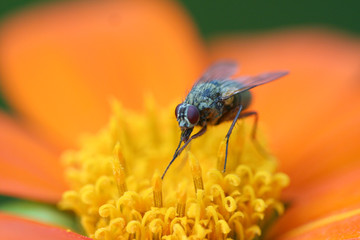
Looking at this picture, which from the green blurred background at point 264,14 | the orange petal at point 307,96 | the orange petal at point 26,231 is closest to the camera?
the orange petal at point 26,231

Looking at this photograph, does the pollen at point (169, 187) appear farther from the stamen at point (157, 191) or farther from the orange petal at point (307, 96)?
the orange petal at point (307, 96)

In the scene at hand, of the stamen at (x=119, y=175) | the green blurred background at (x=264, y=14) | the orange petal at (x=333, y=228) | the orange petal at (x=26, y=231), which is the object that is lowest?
the orange petal at (x=333, y=228)

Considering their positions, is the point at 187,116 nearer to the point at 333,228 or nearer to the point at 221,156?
the point at 221,156

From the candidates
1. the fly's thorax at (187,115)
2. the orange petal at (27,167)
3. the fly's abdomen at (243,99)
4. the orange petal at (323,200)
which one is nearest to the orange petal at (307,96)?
the orange petal at (323,200)

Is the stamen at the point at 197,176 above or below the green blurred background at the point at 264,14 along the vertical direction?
below

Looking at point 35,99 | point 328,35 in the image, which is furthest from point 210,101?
point 328,35
